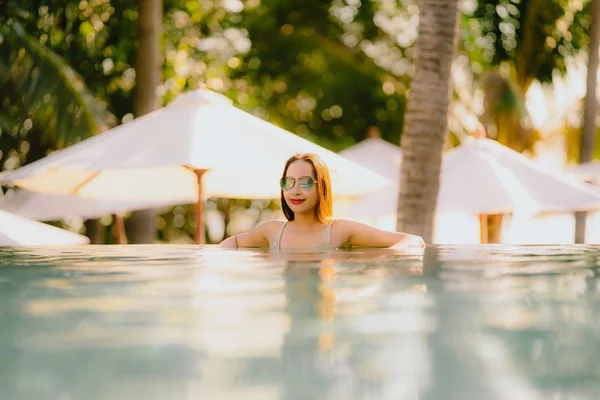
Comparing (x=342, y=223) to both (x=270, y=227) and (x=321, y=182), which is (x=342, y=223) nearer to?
(x=321, y=182)

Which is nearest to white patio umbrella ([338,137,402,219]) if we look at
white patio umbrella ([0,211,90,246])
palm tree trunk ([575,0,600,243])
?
palm tree trunk ([575,0,600,243])

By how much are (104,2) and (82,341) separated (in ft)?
51.3

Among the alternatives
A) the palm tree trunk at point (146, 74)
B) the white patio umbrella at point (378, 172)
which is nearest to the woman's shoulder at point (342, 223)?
the white patio umbrella at point (378, 172)

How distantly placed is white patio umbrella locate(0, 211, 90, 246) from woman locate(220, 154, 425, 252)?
1.28 m

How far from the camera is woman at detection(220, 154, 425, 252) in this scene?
21.6 ft

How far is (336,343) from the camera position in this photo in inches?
105

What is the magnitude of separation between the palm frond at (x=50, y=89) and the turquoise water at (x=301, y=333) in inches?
392

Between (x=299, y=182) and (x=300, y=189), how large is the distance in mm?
49

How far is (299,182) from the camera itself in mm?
6578

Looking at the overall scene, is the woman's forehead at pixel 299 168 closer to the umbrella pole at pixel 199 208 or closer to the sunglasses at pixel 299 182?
the sunglasses at pixel 299 182

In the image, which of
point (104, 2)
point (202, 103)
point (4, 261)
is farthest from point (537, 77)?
point (4, 261)

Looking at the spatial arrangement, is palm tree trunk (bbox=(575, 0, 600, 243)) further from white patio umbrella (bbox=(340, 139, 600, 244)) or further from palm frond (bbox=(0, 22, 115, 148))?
palm frond (bbox=(0, 22, 115, 148))

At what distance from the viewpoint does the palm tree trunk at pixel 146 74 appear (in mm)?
14844

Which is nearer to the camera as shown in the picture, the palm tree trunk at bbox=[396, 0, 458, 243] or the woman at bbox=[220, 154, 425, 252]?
the woman at bbox=[220, 154, 425, 252]
